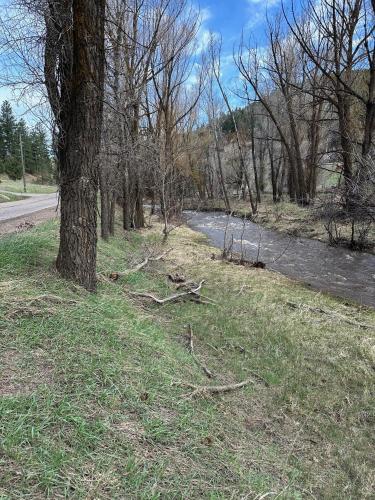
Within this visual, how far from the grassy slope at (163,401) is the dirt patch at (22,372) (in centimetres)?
1

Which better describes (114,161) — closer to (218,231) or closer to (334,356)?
(334,356)

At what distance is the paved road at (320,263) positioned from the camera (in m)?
8.73

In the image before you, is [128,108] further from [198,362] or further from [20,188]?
[20,188]

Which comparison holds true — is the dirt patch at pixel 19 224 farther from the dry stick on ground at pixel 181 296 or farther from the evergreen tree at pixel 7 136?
the evergreen tree at pixel 7 136

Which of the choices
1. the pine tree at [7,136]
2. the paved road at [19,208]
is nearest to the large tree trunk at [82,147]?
the paved road at [19,208]

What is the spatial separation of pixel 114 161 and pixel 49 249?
17.6 ft

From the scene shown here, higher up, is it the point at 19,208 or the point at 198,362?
the point at 19,208

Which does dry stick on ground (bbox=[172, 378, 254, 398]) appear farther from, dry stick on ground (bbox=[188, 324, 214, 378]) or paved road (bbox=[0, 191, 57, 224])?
paved road (bbox=[0, 191, 57, 224])

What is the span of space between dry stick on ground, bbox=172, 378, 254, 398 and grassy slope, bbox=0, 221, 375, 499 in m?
0.06

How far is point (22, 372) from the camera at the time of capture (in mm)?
2744

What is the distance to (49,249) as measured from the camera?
5625 millimetres

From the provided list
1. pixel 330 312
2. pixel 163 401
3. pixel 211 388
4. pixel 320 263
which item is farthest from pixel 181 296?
pixel 320 263

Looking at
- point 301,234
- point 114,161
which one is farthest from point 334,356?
point 301,234

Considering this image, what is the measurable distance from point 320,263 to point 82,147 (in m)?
8.74
